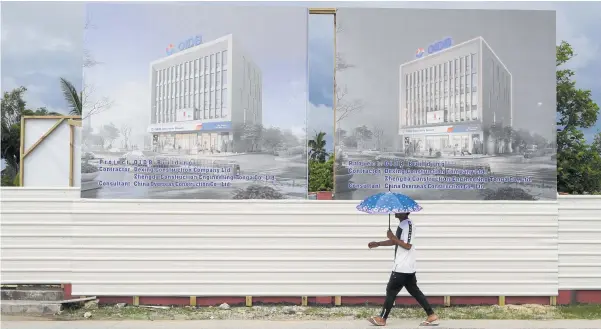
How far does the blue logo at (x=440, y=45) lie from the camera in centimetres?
939

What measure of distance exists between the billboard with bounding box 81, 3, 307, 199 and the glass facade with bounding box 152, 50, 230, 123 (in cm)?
2

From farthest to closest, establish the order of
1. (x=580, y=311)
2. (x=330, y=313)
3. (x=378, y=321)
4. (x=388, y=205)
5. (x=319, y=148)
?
1. (x=319, y=148)
2. (x=580, y=311)
3. (x=330, y=313)
4. (x=378, y=321)
5. (x=388, y=205)

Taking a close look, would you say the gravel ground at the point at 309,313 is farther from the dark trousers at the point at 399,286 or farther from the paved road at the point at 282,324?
the dark trousers at the point at 399,286

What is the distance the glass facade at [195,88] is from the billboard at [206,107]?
0.6 inches

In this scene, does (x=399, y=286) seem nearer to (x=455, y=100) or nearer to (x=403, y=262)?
(x=403, y=262)

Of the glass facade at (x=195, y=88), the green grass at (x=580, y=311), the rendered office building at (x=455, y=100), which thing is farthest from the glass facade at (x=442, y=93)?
the green grass at (x=580, y=311)

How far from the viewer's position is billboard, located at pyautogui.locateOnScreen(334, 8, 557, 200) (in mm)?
9328

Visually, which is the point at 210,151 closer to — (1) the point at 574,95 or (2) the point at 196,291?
(2) the point at 196,291

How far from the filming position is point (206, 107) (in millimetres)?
9438

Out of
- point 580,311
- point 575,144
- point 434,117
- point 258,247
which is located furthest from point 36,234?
point 575,144

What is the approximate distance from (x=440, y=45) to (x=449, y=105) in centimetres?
98

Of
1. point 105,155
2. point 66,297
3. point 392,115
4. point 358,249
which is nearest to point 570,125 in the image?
point 392,115

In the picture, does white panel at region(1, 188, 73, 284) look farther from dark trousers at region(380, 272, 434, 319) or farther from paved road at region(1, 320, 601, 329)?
dark trousers at region(380, 272, 434, 319)

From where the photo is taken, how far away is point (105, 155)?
935 centimetres
